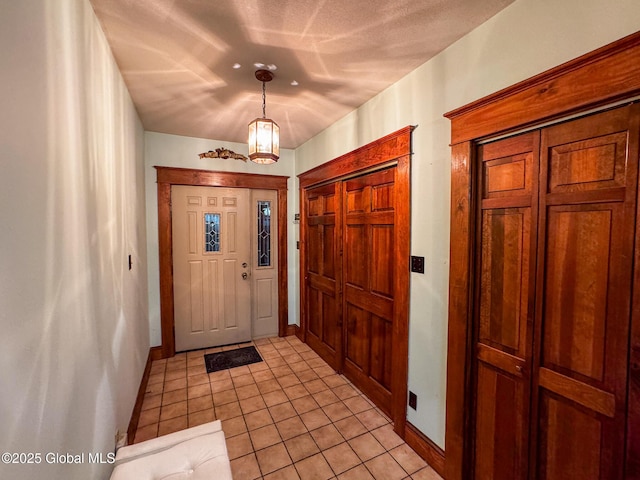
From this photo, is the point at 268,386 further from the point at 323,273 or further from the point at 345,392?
the point at 323,273

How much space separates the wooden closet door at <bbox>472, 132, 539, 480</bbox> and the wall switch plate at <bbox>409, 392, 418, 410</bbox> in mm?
416

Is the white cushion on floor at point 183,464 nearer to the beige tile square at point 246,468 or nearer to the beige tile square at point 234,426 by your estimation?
the beige tile square at point 246,468

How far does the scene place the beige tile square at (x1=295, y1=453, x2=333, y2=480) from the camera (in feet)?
5.92

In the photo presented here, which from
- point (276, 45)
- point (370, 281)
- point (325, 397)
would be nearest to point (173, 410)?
point (325, 397)

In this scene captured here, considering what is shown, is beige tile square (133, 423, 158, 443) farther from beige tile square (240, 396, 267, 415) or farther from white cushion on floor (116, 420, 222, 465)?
white cushion on floor (116, 420, 222, 465)

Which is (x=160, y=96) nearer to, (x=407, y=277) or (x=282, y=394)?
(x=407, y=277)

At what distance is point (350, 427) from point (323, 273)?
1564 millimetres

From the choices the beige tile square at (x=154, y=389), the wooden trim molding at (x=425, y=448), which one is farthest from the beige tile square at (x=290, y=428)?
the beige tile square at (x=154, y=389)

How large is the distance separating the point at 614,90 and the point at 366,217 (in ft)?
5.52

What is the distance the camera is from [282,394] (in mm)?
2676

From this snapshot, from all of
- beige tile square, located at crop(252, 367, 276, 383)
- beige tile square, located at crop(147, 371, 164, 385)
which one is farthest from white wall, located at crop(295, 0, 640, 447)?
beige tile square, located at crop(147, 371, 164, 385)

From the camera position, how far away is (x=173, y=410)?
8.00 ft

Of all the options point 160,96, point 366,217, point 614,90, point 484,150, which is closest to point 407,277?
point 366,217

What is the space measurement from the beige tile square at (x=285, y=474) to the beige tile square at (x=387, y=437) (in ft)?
2.16
